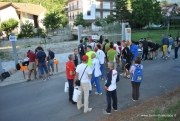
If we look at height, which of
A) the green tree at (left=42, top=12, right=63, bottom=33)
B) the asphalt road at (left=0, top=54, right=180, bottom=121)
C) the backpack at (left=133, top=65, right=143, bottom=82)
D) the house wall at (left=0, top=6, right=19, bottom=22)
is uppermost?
the house wall at (left=0, top=6, right=19, bottom=22)

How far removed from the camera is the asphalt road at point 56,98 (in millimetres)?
5407

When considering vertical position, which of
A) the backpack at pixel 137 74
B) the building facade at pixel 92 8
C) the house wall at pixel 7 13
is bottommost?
the backpack at pixel 137 74

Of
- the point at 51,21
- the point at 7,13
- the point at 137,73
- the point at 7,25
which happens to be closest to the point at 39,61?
the point at 137,73

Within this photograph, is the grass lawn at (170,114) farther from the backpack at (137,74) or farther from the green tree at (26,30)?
the green tree at (26,30)

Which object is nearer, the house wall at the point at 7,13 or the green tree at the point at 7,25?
the green tree at the point at 7,25

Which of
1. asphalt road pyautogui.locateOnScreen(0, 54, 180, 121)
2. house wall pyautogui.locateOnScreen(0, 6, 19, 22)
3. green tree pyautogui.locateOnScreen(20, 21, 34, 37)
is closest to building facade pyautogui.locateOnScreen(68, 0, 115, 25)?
house wall pyautogui.locateOnScreen(0, 6, 19, 22)

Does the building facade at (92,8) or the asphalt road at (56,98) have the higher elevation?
the building facade at (92,8)

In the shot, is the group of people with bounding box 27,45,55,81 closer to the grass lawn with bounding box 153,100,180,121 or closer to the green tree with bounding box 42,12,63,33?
the grass lawn with bounding box 153,100,180,121

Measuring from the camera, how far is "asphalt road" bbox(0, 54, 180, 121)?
5.41m

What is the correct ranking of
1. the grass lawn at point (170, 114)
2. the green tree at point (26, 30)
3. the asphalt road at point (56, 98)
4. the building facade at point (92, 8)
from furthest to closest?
1. the building facade at point (92, 8)
2. the green tree at point (26, 30)
3. the asphalt road at point (56, 98)
4. the grass lawn at point (170, 114)

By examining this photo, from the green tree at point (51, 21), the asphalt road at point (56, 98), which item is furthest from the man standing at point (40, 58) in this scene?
the green tree at point (51, 21)

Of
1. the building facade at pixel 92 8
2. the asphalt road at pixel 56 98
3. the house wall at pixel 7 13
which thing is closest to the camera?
the asphalt road at pixel 56 98

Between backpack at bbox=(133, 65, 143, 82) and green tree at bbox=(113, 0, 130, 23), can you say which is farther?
green tree at bbox=(113, 0, 130, 23)

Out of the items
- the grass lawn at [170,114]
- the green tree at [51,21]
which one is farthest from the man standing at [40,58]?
the green tree at [51,21]
